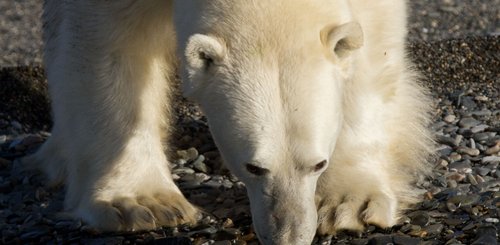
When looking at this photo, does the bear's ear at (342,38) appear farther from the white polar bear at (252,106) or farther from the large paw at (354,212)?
A: the large paw at (354,212)

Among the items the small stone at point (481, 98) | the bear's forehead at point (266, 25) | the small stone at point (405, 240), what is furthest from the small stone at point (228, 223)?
the small stone at point (481, 98)

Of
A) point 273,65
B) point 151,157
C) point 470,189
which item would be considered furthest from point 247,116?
point 470,189

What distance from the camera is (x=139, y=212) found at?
4.04 m

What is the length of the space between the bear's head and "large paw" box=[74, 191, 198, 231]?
627mm

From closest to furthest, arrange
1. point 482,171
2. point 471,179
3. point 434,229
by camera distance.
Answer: point 434,229
point 471,179
point 482,171

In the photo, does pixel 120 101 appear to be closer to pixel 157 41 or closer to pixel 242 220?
pixel 157 41

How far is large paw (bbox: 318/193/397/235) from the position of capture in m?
3.90

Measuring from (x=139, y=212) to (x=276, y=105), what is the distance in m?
0.97

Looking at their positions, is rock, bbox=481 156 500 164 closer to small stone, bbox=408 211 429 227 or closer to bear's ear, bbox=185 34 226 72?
small stone, bbox=408 211 429 227

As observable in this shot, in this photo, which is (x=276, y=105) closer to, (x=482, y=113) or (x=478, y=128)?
(x=478, y=128)

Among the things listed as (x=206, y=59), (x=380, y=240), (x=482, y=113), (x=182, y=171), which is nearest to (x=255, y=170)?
(x=206, y=59)

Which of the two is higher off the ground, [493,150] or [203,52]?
[203,52]

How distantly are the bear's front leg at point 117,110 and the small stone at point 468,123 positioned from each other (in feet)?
5.13

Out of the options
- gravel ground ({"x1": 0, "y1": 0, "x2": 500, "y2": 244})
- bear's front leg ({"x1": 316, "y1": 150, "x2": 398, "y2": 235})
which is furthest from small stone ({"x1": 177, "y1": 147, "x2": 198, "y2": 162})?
bear's front leg ({"x1": 316, "y1": 150, "x2": 398, "y2": 235})
